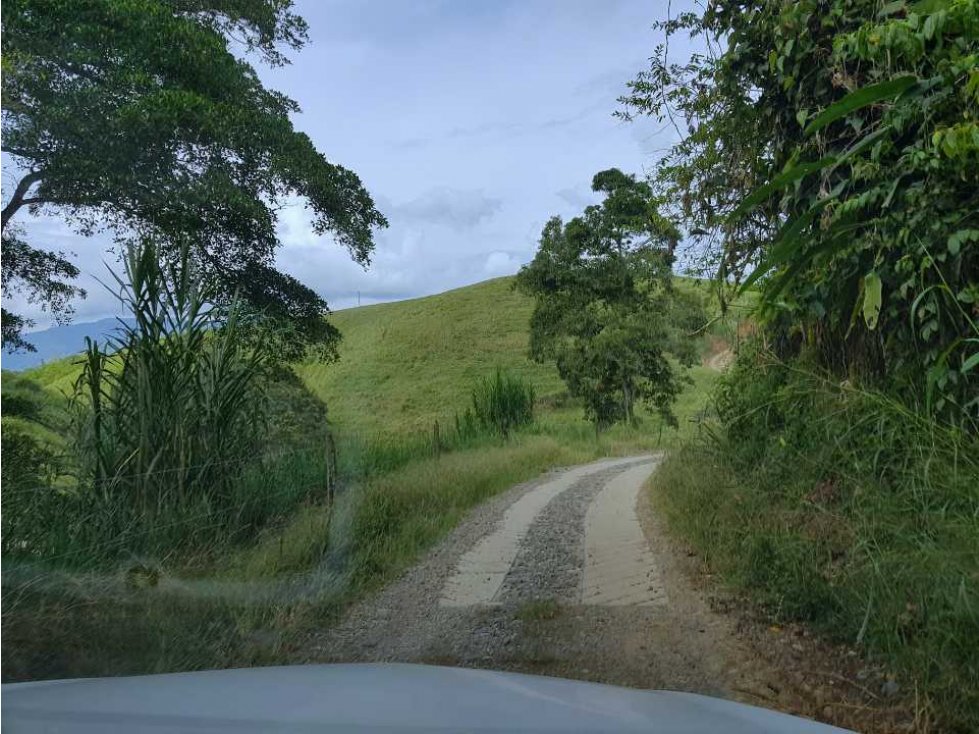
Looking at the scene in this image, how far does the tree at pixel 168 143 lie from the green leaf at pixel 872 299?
4081mm

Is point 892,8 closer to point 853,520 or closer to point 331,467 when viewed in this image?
point 853,520

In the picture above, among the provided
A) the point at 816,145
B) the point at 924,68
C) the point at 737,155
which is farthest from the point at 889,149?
the point at 737,155

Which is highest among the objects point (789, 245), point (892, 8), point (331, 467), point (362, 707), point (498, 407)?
point (892, 8)

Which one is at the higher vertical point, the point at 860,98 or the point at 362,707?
the point at 860,98

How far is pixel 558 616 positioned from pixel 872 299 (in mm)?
2773

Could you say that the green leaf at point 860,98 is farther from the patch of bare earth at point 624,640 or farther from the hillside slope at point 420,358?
the hillside slope at point 420,358

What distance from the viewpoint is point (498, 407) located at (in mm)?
9648

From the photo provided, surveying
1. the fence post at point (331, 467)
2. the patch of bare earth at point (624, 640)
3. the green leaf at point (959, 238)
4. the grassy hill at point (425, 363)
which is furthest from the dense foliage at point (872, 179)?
the fence post at point (331, 467)

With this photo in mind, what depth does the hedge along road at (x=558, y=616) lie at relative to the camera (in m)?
4.42

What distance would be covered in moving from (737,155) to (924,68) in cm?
275

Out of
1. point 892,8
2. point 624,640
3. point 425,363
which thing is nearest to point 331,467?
point 425,363

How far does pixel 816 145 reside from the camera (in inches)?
249

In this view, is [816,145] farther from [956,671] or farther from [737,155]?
[956,671]

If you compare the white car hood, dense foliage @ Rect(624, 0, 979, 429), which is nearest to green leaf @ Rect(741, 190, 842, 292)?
dense foliage @ Rect(624, 0, 979, 429)
